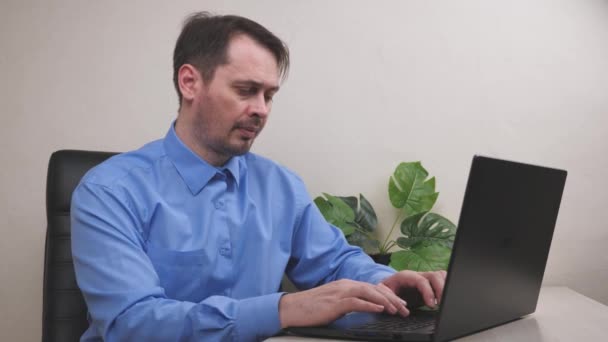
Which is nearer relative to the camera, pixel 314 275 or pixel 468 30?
pixel 314 275

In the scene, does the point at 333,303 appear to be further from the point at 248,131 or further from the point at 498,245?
the point at 248,131

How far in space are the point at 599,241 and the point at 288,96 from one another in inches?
47.9

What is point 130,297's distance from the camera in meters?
1.07

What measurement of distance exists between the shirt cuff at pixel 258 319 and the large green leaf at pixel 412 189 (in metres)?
0.99

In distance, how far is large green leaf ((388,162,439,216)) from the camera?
6.22 ft

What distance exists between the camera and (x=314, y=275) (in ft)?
5.10

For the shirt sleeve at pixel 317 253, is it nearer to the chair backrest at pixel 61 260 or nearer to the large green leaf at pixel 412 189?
the large green leaf at pixel 412 189

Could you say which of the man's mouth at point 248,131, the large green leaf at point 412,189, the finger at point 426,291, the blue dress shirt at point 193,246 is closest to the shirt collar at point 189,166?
the blue dress shirt at point 193,246

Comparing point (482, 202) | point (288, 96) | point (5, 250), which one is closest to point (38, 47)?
point (5, 250)

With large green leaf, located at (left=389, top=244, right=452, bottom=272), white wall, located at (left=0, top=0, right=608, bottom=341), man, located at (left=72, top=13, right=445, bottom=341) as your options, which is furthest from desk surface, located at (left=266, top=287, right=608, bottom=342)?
white wall, located at (left=0, top=0, right=608, bottom=341)

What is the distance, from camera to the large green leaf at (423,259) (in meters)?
1.73

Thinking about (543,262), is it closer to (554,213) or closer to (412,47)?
(554,213)

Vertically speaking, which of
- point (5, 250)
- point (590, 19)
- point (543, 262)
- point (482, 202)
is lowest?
point (5, 250)

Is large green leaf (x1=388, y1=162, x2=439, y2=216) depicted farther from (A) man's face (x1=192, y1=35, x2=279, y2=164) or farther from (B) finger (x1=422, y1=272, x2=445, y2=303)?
(B) finger (x1=422, y1=272, x2=445, y2=303)
